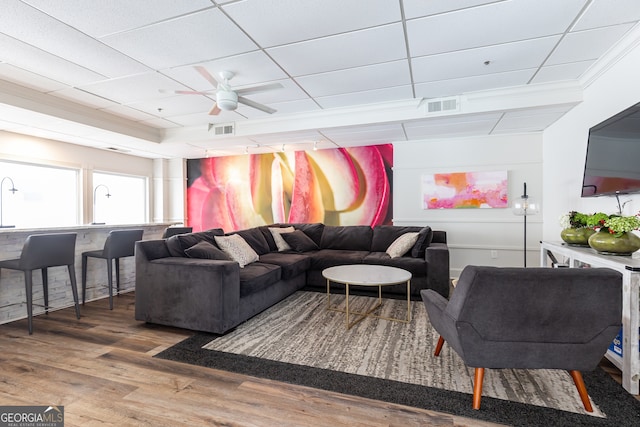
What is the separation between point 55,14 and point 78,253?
2.81 m

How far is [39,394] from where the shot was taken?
1.93 meters

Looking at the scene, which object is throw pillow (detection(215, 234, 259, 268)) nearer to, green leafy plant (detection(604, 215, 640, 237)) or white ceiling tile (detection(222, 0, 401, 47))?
white ceiling tile (detection(222, 0, 401, 47))

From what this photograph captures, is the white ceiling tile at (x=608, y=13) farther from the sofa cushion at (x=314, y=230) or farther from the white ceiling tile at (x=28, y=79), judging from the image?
the white ceiling tile at (x=28, y=79)

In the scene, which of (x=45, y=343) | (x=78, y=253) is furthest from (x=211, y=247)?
(x=78, y=253)

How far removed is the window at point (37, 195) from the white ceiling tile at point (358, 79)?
4560mm

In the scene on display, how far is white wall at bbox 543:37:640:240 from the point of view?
8.20 feet

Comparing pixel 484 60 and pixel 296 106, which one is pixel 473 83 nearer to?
pixel 484 60

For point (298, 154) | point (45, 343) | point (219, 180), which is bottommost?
point (45, 343)

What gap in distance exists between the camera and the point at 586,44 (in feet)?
8.48

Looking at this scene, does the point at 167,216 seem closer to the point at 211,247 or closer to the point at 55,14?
the point at 211,247

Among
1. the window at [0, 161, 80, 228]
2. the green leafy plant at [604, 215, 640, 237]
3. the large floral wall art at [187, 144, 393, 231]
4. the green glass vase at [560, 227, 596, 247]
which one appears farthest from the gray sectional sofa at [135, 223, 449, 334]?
the window at [0, 161, 80, 228]

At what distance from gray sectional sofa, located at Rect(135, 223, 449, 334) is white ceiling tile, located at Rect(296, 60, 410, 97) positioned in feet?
6.80

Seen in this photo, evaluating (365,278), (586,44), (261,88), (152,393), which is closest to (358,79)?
(261,88)

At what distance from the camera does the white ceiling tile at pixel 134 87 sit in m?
3.26
